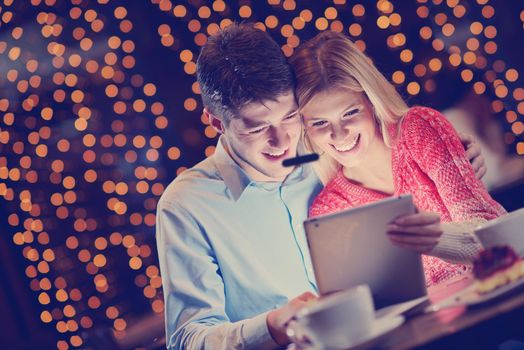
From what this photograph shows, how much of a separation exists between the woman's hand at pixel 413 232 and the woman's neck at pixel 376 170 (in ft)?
2.08

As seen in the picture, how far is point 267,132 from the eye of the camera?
1.57 m

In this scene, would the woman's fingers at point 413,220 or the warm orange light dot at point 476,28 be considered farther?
the warm orange light dot at point 476,28

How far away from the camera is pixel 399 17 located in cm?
314

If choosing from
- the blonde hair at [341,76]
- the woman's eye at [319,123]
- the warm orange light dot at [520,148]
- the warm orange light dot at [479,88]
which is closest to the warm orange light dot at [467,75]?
the warm orange light dot at [479,88]

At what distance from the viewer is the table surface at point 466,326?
80 centimetres

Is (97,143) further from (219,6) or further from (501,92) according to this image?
(501,92)

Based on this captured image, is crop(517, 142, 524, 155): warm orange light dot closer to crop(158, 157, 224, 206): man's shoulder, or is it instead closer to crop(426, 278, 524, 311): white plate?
crop(158, 157, 224, 206): man's shoulder

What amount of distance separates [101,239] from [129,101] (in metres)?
0.71

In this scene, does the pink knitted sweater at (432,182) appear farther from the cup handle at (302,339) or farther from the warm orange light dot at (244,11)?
the warm orange light dot at (244,11)

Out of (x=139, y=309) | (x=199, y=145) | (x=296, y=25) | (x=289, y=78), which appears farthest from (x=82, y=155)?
(x=289, y=78)

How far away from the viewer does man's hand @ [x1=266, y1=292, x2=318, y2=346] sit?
1.13 metres

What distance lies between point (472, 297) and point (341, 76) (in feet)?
2.74

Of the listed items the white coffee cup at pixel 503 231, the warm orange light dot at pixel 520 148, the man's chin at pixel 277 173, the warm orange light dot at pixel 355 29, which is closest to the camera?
the white coffee cup at pixel 503 231

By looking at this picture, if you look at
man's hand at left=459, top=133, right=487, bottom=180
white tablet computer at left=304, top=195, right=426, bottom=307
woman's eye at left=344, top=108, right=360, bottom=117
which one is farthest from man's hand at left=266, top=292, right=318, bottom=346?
man's hand at left=459, top=133, right=487, bottom=180
